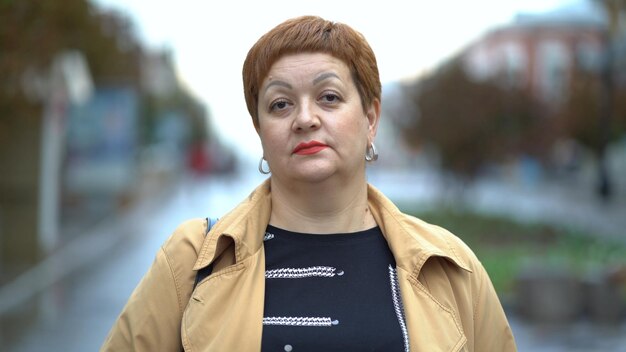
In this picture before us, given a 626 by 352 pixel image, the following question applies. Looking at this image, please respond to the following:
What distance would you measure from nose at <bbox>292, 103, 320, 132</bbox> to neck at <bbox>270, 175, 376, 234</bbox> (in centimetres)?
17

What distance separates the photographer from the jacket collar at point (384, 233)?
8.38 feet

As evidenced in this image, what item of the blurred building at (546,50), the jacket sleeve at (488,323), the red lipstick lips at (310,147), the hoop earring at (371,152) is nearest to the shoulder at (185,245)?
the red lipstick lips at (310,147)

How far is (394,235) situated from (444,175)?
26.4 meters

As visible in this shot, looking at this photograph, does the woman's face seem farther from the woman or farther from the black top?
the black top

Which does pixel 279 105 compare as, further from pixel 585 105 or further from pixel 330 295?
pixel 585 105

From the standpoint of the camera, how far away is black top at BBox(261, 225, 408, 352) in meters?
2.46

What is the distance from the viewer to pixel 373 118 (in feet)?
9.22

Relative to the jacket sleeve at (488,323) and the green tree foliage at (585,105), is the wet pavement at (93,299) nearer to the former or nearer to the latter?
the jacket sleeve at (488,323)

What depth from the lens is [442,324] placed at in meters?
2.55

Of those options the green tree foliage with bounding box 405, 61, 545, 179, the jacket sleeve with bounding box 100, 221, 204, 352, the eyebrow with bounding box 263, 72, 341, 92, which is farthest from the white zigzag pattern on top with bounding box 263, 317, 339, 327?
the green tree foliage with bounding box 405, 61, 545, 179

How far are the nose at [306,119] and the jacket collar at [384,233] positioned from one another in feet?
0.94

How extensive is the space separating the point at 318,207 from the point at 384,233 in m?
0.23

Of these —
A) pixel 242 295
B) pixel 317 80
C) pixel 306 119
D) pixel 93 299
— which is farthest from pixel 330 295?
pixel 93 299

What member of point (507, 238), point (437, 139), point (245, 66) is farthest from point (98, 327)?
point (437, 139)
